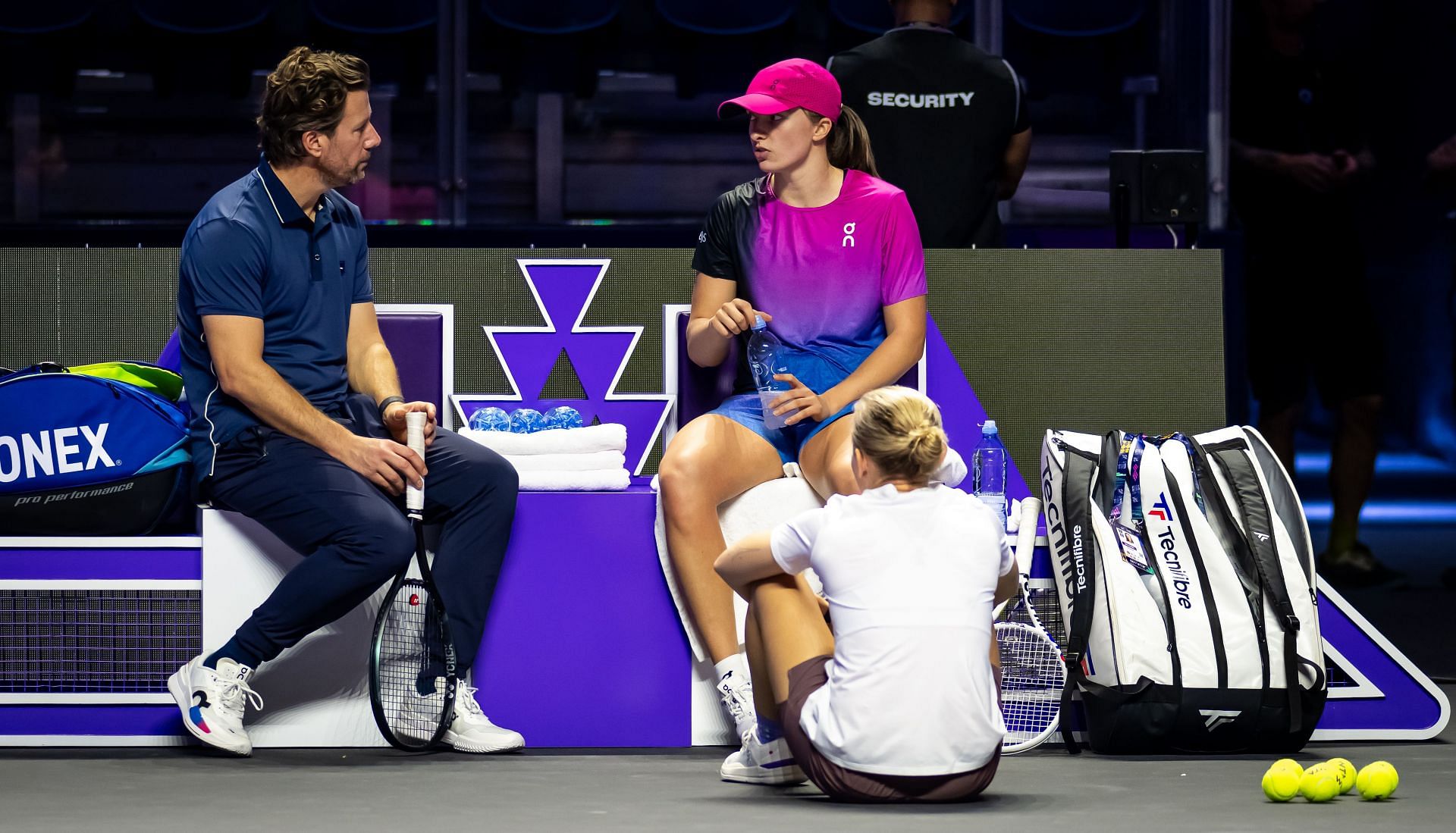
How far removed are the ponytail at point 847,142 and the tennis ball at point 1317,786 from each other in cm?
158

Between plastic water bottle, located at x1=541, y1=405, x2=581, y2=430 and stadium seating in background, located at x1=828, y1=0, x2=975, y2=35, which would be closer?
plastic water bottle, located at x1=541, y1=405, x2=581, y2=430

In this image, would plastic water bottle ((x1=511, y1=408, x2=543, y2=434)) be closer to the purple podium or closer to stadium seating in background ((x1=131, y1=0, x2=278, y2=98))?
the purple podium

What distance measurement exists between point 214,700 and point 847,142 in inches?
67.1

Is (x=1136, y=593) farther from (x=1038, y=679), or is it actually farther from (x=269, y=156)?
(x=269, y=156)

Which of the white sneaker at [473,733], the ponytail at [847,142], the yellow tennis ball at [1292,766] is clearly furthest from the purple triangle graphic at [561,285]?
the yellow tennis ball at [1292,766]

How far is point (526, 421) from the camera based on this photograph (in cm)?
373

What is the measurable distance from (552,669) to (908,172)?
169 centimetres

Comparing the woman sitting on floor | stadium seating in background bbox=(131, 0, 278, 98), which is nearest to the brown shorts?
the woman sitting on floor

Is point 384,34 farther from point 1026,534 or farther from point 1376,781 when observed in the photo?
point 1376,781

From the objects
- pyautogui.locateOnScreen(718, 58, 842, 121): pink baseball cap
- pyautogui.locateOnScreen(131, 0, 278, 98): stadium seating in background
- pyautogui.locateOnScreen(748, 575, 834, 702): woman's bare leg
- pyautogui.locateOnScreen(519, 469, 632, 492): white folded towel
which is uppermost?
pyautogui.locateOnScreen(131, 0, 278, 98): stadium seating in background

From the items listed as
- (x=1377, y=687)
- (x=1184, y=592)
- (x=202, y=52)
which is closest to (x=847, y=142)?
(x=1184, y=592)

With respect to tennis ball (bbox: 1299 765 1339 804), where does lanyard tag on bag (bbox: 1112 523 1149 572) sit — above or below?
above

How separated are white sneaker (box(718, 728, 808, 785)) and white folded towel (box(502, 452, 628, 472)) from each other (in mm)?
741

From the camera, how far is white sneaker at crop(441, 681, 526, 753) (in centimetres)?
324
